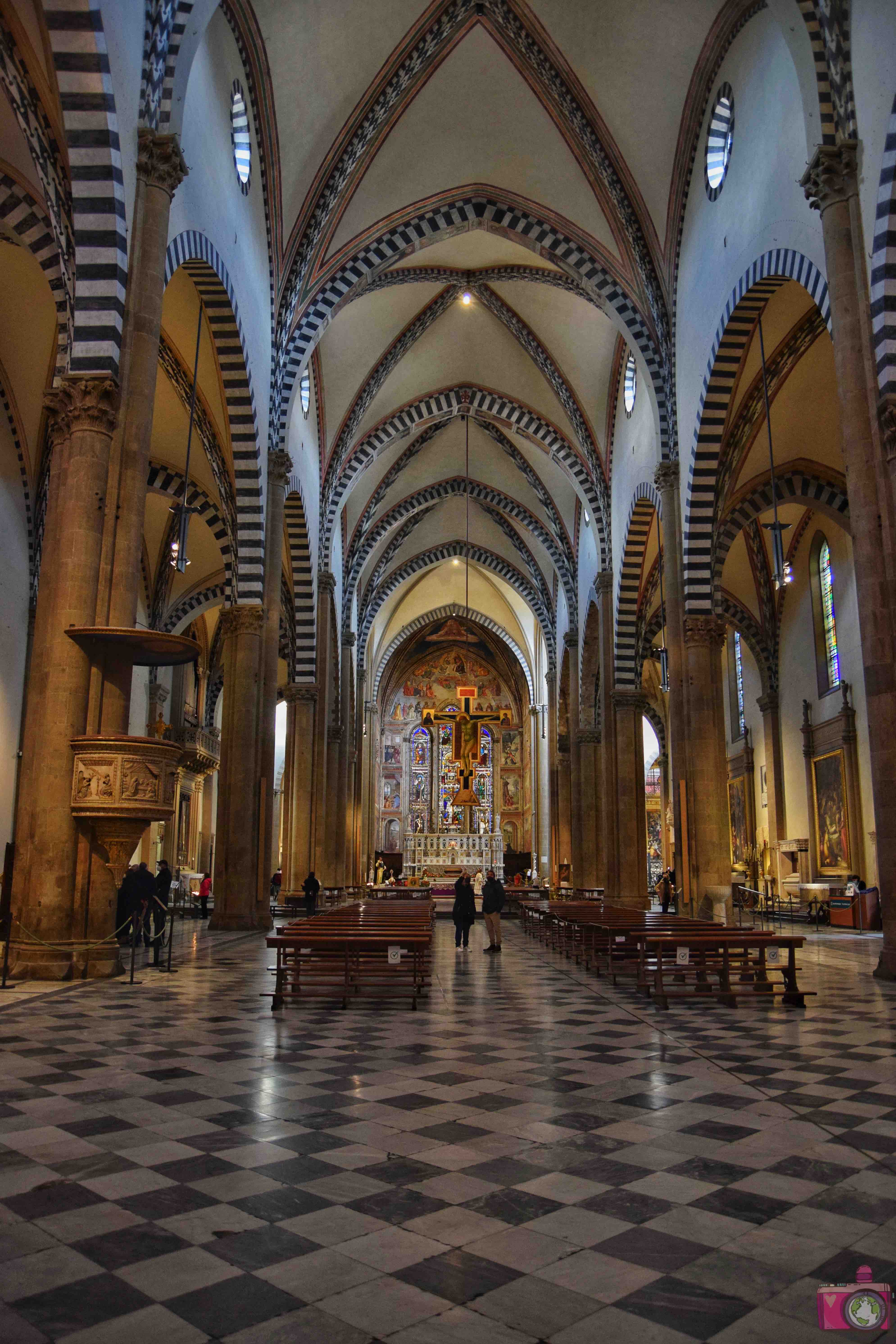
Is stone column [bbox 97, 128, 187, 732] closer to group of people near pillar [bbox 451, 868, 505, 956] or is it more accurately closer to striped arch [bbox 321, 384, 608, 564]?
group of people near pillar [bbox 451, 868, 505, 956]

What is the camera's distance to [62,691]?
898 cm

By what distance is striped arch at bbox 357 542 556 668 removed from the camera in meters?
36.0

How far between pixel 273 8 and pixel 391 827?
126 ft

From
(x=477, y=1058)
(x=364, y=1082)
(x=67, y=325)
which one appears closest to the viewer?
(x=364, y=1082)

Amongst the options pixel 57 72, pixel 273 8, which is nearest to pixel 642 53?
pixel 273 8

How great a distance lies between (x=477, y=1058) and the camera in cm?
586

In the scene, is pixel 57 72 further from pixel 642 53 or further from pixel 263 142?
pixel 642 53

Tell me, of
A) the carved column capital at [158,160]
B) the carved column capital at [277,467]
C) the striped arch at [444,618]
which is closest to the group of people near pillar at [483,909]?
the carved column capital at [277,467]

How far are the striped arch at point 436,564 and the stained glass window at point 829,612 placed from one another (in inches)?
504

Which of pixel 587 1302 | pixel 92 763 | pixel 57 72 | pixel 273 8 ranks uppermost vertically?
pixel 273 8

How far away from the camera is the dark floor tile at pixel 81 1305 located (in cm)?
244

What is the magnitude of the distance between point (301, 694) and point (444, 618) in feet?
70.6

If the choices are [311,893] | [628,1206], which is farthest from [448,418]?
[628,1206]

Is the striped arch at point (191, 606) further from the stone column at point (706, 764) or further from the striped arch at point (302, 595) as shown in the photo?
the stone column at point (706, 764)
